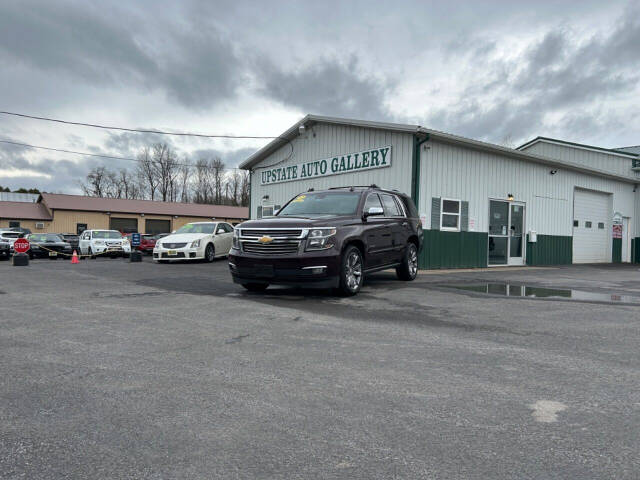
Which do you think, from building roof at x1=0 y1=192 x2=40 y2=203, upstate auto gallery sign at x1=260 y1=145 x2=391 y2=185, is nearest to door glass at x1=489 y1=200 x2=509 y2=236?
upstate auto gallery sign at x1=260 y1=145 x2=391 y2=185

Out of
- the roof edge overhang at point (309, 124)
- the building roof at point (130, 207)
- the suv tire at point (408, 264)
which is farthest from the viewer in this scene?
the building roof at point (130, 207)

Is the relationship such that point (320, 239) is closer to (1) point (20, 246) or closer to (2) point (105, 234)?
(1) point (20, 246)

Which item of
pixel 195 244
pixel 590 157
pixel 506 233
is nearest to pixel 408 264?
pixel 506 233

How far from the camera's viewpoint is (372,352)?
4676 mm

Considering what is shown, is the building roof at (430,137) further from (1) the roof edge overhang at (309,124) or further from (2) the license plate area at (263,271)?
(2) the license plate area at (263,271)

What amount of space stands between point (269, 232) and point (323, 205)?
5.49ft

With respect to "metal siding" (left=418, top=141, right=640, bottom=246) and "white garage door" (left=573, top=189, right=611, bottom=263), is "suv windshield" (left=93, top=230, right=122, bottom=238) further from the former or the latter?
"white garage door" (left=573, top=189, right=611, bottom=263)

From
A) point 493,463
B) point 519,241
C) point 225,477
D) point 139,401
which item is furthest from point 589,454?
point 519,241

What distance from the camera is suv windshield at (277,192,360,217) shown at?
9.16m

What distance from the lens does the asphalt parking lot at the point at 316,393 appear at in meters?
2.50

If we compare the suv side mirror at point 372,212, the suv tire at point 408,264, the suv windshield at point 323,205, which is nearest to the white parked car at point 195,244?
the suv windshield at point 323,205

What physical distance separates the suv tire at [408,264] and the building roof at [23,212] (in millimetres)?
40230

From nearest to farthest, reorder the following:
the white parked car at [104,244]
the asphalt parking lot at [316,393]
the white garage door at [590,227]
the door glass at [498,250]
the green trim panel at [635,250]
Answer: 1. the asphalt parking lot at [316,393]
2. the door glass at [498,250]
3. the white garage door at [590,227]
4. the white parked car at [104,244]
5. the green trim panel at [635,250]

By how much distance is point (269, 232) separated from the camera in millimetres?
8180
